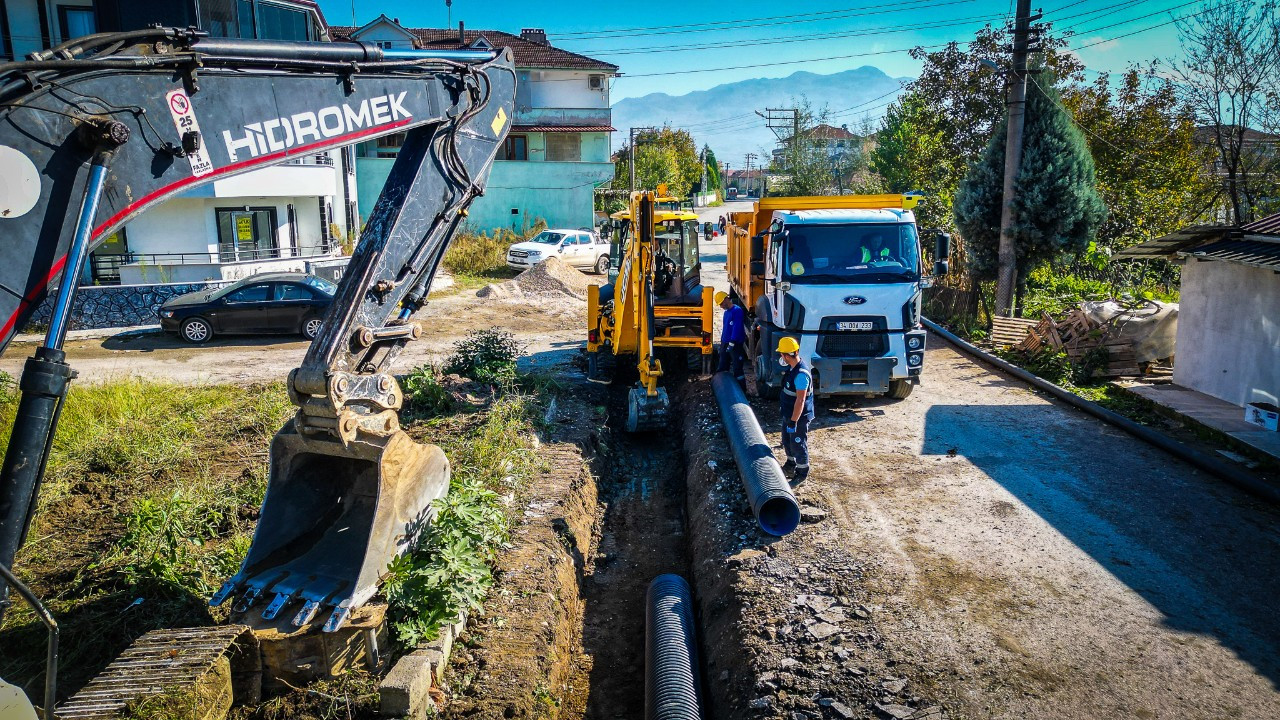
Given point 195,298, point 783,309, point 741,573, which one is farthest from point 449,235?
point 195,298

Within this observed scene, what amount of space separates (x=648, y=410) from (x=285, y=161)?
785 cm

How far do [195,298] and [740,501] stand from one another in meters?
16.2

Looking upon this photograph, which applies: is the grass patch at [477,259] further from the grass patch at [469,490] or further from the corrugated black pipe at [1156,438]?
the corrugated black pipe at [1156,438]

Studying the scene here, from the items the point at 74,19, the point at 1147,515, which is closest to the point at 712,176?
the point at 74,19

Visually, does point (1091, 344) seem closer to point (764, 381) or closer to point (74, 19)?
point (764, 381)

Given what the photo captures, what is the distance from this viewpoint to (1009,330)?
1694 cm

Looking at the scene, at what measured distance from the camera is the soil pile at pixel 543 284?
2630 centimetres

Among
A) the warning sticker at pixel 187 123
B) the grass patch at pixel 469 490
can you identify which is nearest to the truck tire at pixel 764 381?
the grass patch at pixel 469 490

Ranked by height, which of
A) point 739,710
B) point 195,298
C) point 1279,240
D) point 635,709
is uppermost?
point 1279,240

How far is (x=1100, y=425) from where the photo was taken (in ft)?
39.2

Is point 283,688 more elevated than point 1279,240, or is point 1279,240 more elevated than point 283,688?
point 1279,240

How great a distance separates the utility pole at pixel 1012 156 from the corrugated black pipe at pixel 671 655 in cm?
1304

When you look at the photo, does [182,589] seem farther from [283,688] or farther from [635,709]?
[635,709]

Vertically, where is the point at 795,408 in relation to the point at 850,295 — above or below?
below
